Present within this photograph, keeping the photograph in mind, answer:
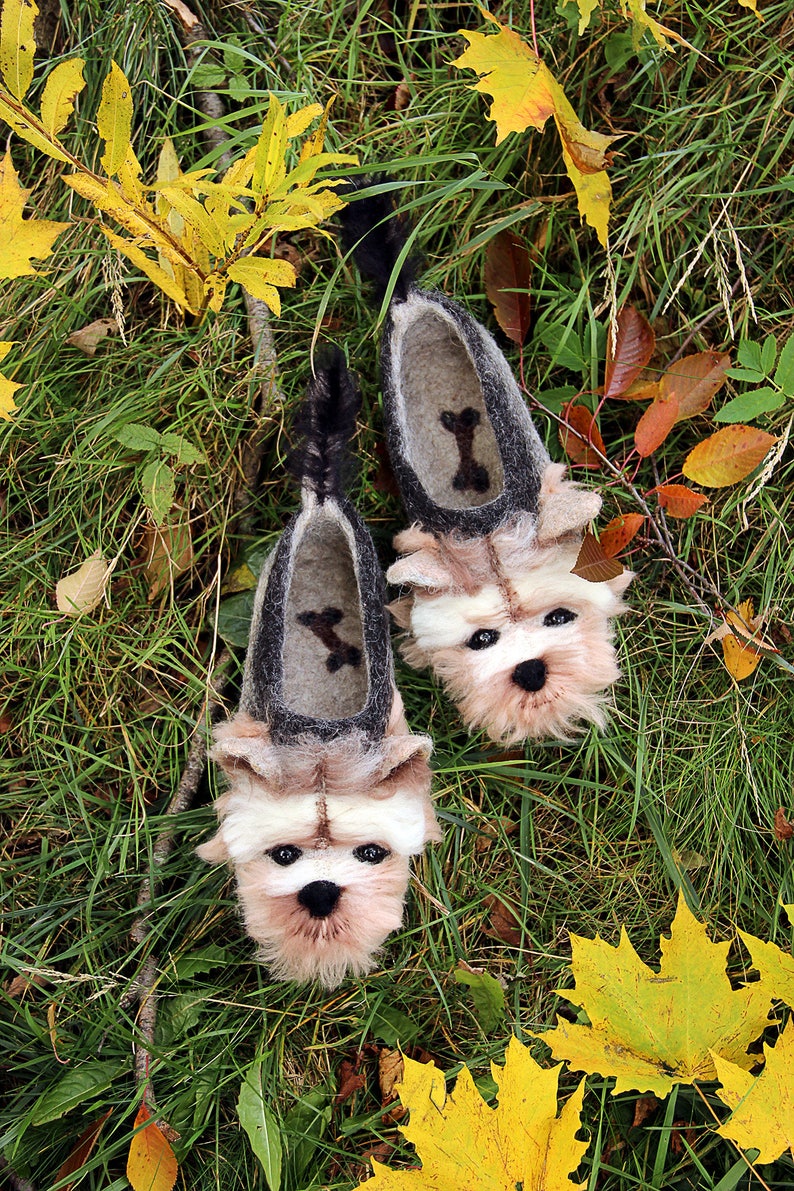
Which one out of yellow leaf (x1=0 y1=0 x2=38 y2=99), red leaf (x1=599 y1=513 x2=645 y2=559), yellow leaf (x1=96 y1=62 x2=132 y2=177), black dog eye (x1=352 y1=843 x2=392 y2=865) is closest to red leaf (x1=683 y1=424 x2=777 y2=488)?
red leaf (x1=599 y1=513 x2=645 y2=559)

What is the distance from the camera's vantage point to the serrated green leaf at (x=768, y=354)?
1.74 metres

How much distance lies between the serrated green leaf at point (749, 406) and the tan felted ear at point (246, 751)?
1000 mm

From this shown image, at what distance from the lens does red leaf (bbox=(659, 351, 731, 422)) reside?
5.93ft

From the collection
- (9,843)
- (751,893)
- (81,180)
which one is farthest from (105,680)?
(751,893)

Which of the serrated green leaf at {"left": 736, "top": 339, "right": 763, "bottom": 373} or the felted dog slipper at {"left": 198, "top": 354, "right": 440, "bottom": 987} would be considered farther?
the serrated green leaf at {"left": 736, "top": 339, "right": 763, "bottom": 373}

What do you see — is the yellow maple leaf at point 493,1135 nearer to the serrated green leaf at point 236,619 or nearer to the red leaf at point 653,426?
the serrated green leaf at point 236,619

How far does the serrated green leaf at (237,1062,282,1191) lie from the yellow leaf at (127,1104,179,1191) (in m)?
0.15

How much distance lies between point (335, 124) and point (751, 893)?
175 centimetres

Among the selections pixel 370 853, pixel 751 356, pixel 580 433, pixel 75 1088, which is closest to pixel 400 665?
pixel 370 853

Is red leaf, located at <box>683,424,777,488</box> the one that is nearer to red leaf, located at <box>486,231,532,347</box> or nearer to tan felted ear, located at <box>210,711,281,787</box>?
red leaf, located at <box>486,231,532,347</box>

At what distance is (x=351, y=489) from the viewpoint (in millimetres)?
1895

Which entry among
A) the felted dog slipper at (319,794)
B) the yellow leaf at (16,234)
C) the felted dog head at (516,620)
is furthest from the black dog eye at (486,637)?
the yellow leaf at (16,234)

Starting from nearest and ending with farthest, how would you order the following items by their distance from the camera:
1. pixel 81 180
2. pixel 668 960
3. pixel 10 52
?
pixel 10 52 → pixel 81 180 → pixel 668 960

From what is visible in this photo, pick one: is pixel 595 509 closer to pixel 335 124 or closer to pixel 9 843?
pixel 335 124
